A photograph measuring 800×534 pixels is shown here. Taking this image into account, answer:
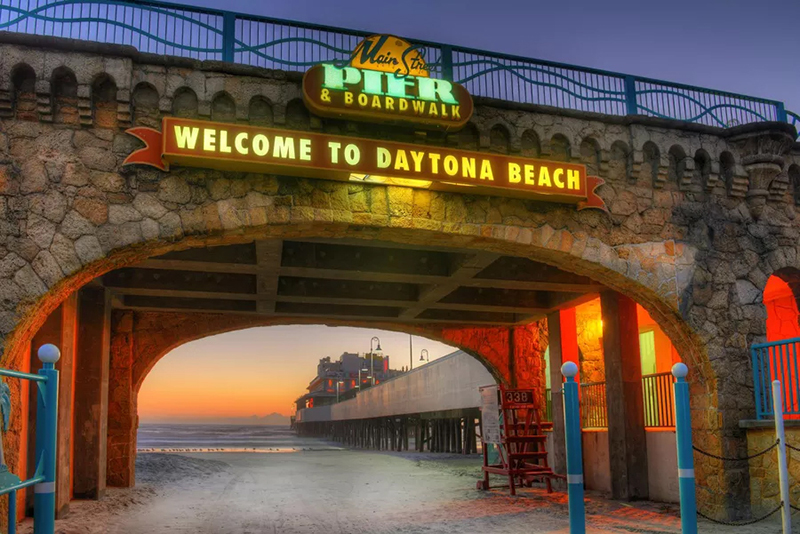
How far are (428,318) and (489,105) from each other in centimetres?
919

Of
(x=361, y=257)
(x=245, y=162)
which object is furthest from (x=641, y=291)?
(x=245, y=162)

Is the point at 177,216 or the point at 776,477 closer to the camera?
the point at 177,216

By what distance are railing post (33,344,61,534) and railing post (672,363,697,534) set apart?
5544 millimetres

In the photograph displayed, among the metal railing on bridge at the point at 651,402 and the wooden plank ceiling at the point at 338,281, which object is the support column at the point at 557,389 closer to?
the wooden plank ceiling at the point at 338,281

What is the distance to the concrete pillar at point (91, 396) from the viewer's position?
13.8 m

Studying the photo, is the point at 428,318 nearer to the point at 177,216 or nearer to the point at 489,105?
the point at 489,105

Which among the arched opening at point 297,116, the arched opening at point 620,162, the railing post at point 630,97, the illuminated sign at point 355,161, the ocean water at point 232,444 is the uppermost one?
the railing post at point 630,97

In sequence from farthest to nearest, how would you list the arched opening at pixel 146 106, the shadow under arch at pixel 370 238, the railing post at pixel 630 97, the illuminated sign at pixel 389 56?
the railing post at pixel 630 97, the illuminated sign at pixel 389 56, the arched opening at pixel 146 106, the shadow under arch at pixel 370 238

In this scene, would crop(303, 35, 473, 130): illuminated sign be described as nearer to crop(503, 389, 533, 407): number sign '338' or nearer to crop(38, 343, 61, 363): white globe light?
crop(38, 343, 61, 363): white globe light

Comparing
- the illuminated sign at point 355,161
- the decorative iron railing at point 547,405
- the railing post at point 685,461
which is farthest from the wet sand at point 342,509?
the illuminated sign at point 355,161

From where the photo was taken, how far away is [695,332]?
11.2m

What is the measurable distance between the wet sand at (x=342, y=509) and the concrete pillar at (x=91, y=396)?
26.5 inches

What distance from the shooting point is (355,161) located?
9.72 meters

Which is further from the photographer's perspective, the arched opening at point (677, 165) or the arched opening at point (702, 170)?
the arched opening at point (702, 170)
